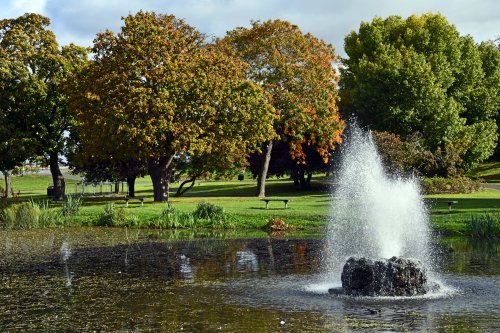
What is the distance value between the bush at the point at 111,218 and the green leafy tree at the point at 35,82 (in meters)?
16.9

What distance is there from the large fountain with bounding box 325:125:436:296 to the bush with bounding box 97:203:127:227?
12.4 meters

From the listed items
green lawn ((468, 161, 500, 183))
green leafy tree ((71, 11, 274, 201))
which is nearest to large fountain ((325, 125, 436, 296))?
green leafy tree ((71, 11, 274, 201))

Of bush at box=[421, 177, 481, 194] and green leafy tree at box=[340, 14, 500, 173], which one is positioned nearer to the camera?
bush at box=[421, 177, 481, 194]

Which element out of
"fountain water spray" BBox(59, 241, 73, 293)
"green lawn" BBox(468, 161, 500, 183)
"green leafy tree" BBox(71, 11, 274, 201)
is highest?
"green leafy tree" BBox(71, 11, 274, 201)

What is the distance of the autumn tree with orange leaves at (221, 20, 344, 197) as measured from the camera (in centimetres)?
6384

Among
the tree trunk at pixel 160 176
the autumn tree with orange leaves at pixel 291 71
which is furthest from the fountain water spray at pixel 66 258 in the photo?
the autumn tree with orange leaves at pixel 291 71

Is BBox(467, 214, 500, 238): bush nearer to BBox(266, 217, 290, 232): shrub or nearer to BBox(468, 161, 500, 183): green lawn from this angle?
BBox(266, 217, 290, 232): shrub

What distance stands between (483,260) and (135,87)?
1220 inches

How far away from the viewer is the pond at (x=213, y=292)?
17500mm

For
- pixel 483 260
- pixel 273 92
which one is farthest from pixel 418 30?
pixel 483 260

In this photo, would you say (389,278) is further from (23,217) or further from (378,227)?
(23,217)

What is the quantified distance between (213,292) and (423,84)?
57.2 meters

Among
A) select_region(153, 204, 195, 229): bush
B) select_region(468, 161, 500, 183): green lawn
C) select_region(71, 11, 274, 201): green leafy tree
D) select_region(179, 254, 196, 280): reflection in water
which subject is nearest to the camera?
select_region(179, 254, 196, 280): reflection in water

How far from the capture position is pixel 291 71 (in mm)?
63906
